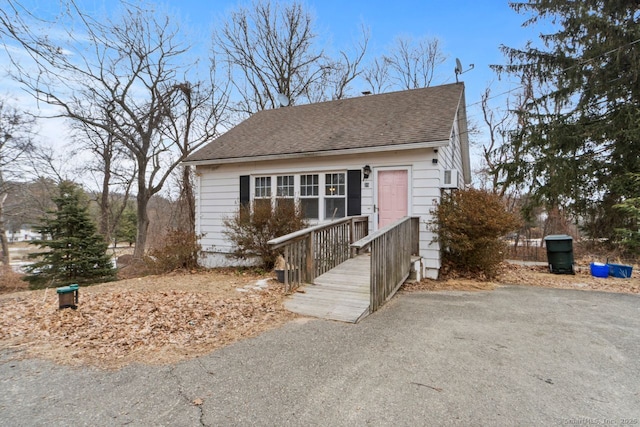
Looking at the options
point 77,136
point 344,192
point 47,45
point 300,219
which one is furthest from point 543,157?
point 77,136

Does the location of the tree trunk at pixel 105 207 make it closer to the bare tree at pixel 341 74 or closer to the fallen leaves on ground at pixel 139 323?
A: the bare tree at pixel 341 74

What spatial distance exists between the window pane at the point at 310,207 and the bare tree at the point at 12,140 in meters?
13.2

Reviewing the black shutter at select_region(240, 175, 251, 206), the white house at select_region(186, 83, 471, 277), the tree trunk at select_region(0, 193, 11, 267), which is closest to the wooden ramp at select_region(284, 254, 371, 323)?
the white house at select_region(186, 83, 471, 277)

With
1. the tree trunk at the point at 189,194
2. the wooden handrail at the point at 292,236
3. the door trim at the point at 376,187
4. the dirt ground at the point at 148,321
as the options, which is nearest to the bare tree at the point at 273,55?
the tree trunk at the point at 189,194

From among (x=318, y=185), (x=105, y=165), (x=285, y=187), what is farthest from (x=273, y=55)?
(x=318, y=185)

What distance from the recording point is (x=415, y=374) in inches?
117

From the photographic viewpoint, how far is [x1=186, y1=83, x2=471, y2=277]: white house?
24.4 ft

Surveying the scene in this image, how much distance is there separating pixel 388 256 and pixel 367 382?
8.95 ft

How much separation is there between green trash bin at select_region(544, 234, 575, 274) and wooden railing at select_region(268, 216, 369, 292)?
17.7ft

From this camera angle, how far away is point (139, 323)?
4.17 meters

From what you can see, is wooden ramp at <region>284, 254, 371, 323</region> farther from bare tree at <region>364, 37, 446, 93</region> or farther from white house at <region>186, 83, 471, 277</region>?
bare tree at <region>364, 37, 446, 93</region>

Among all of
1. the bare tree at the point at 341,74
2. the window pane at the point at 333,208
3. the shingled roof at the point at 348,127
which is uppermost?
the bare tree at the point at 341,74

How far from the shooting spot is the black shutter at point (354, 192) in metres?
8.07

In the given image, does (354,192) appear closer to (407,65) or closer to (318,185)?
(318,185)
